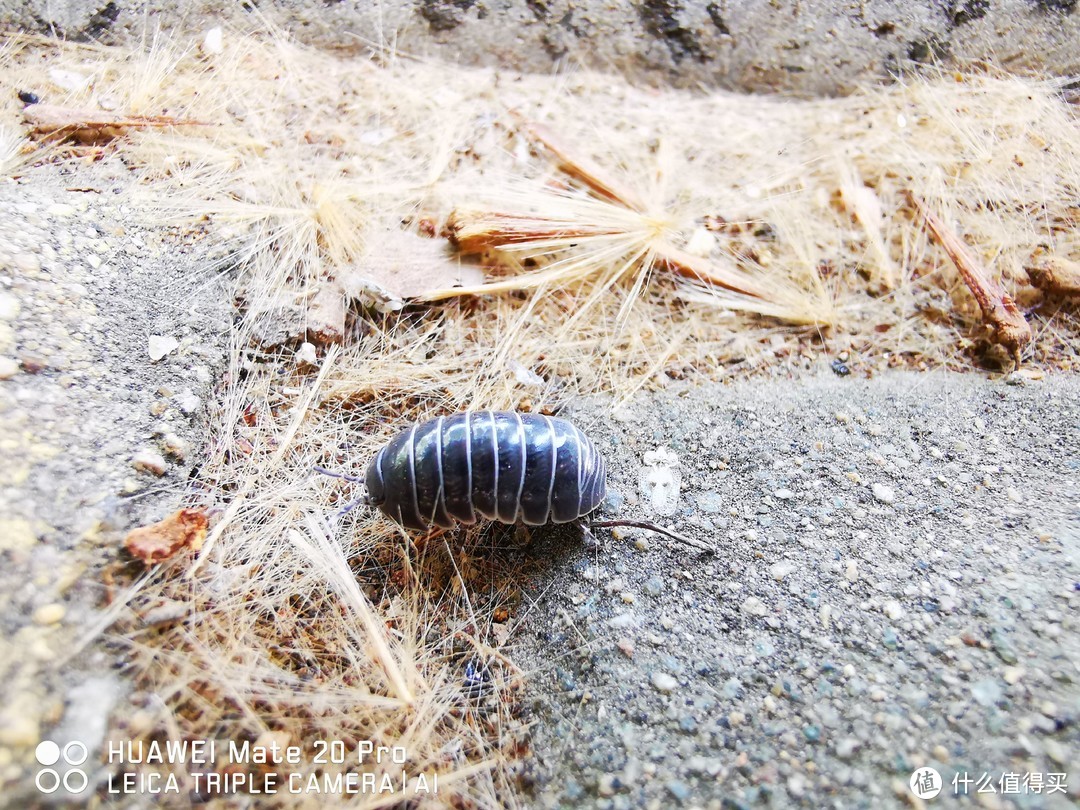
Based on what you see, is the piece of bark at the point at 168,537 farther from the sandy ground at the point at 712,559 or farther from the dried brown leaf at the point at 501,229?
the dried brown leaf at the point at 501,229

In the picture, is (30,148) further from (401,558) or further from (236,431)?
(401,558)

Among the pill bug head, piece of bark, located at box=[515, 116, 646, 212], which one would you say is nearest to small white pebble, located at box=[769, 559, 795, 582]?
the pill bug head

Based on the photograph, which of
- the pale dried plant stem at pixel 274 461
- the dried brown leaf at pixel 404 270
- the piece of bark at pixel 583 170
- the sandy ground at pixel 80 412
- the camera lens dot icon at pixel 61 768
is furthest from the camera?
the piece of bark at pixel 583 170

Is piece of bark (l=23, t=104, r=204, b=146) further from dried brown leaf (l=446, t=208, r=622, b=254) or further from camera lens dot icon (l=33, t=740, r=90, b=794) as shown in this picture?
camera lens dot icon (l=33, t=740, r=90, b=794)

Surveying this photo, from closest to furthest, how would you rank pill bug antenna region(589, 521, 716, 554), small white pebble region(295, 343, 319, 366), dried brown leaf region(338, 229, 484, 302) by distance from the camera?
pill bug antenna region(589, 521, 716, 554) → small white pebble region(295, 343, 319, 366) → dried brown leaf region(338, 229, 484, 302)

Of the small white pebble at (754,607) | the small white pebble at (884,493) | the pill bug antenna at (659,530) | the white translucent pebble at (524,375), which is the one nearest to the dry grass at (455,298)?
the white translucent pebble at (524,375)

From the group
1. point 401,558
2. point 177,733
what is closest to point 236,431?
point 401,558
